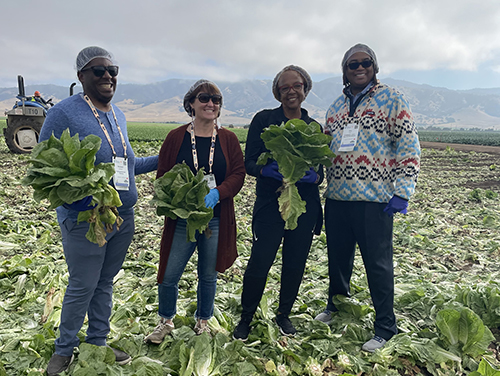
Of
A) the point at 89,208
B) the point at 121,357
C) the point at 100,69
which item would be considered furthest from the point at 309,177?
the point at 121,357

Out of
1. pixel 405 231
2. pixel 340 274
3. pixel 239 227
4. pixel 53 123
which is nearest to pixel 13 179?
pixel 239 227

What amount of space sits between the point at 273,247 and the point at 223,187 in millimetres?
753

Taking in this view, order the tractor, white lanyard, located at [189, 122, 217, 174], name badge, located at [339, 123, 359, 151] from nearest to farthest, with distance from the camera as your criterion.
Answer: white lanyard, located at [189, 122, 217, 174]
name badge, located at [339, 123, 359, 151]
the tractor

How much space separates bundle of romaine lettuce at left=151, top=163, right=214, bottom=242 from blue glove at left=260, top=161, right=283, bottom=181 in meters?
0.58

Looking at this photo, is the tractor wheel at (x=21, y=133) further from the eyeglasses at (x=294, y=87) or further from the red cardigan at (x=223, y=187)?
the eyeglasses at (x=294, y=87)

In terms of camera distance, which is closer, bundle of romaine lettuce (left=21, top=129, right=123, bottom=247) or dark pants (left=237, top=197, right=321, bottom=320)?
bundle of romaine lettuce (left=21, top=129, right=123, bottom=247)

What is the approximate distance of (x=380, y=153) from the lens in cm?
299

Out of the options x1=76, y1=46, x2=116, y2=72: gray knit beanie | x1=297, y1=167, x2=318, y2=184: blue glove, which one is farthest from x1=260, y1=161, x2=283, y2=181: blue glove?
x1=76, y1=46, x2=116, y2=72: gray knit beanie

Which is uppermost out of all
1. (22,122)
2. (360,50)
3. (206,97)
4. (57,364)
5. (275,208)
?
(360,50)

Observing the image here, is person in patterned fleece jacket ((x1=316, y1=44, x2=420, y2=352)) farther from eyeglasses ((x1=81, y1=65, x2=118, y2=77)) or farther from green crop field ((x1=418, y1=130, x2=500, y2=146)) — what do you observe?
green crop field ((x1=418, y1=130, x2=500, y2=146))

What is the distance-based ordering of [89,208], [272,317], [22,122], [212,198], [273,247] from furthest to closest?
1. [22,122]
2. [272,317]
3. [273,247]
4. [212,198]
5. [89,208]

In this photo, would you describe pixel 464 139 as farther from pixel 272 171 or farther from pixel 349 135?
pixel 272 171

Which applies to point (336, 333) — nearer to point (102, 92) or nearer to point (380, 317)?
point (380, 317)

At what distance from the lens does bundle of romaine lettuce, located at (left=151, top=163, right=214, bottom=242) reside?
2.67 meters
